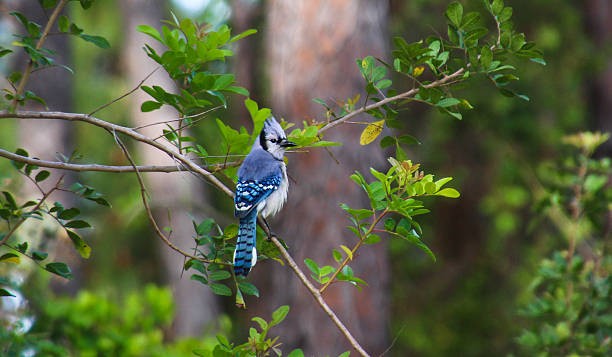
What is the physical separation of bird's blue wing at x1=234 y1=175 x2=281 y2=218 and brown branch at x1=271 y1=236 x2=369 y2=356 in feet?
1.85

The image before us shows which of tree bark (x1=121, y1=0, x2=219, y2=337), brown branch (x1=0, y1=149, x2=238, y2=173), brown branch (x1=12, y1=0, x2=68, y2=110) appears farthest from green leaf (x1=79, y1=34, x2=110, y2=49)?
tree bark (x1=121, y1=0, x2=219, y2=337)

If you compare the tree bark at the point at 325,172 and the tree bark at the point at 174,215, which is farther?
the tree bark at the point at 174,215

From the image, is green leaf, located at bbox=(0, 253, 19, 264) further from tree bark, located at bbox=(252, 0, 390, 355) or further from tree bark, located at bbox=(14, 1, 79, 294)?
tree bark, located at bbox=(14, 1, 79, 294)

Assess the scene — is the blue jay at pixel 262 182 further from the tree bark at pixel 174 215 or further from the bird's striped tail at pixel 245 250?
the tree bark at pixel 174 215

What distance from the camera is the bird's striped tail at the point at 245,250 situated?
7.80 ft

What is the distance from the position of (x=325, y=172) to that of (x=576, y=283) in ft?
7.45

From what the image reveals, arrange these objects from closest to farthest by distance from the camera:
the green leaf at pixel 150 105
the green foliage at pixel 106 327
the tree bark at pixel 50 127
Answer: the green leaf at pixel 150 105 → the green foliage at pixel 106 327 → the tree bark at pixel 50 127

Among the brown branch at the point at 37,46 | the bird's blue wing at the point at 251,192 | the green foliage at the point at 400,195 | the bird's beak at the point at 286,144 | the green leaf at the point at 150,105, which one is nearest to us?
the green foliage at the point at 400,195

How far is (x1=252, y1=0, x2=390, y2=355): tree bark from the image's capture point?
5473mm

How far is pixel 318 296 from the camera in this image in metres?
2.09

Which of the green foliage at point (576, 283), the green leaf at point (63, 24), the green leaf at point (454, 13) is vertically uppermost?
the green leaf at point (63, 24)

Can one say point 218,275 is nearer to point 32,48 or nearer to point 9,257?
point 9,257

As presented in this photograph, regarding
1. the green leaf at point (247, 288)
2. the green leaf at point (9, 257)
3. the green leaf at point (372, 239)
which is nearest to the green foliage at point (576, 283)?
the green leaf at point (372, 239)

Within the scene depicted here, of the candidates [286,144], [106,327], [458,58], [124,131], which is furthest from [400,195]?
[106,327]
